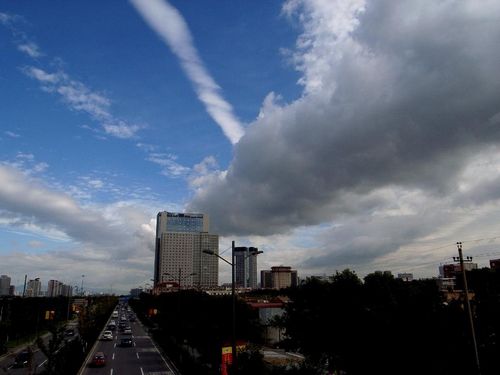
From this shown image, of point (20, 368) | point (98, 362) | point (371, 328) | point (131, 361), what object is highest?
point (371, 328)

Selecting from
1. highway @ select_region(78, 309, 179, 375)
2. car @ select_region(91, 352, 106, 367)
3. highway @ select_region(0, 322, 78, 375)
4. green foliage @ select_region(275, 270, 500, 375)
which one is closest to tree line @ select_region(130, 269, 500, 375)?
green foliage @ select_region(275, 270, 500, 375)

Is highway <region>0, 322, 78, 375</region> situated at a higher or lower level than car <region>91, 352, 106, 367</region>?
lower

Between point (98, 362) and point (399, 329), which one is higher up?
point (399, 329)

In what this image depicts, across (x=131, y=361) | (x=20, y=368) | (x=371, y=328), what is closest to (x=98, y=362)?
(x=131, y=361)

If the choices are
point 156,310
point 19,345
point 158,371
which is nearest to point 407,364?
point 158,371

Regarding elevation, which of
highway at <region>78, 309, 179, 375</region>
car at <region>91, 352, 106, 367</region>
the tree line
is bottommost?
highway at <region>78, 309, 179, 375</region>

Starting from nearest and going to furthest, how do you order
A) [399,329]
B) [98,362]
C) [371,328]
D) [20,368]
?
[399,329] → [371,328] → [98,362] → [20,368]

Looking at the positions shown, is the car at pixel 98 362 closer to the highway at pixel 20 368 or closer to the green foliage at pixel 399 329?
the highway at pixel 20 368

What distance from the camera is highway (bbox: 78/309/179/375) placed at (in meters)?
36.8

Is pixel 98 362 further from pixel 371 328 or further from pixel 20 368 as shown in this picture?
pixel 371 328

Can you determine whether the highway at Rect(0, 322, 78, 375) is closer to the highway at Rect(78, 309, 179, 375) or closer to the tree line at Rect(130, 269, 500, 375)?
the highway at Rect(78, 309, 179, 375)

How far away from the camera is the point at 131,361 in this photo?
42.9 metres

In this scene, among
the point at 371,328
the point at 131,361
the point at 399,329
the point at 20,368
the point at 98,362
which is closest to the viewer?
the point at 399,329

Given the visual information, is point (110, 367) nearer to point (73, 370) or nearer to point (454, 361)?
point (73, 370)
